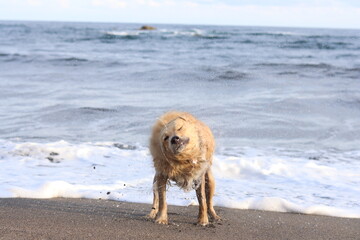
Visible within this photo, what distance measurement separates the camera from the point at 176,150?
11.7 feet

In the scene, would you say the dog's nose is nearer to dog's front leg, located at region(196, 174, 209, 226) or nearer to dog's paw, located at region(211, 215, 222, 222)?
dog's front leg, located at region(196, 174, 209, 226)

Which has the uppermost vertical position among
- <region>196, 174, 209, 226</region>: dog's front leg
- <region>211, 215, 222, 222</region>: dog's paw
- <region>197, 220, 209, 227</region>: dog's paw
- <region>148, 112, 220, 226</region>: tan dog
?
<region>148, 112, 220, 226</region>: tan dog

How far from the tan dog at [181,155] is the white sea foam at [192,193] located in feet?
2.94

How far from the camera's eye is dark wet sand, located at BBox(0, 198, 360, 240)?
3930 millimetres

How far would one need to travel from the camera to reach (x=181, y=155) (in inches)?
144

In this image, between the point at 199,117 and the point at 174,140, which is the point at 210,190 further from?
the point at 199,117

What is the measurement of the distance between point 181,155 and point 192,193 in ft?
5.93

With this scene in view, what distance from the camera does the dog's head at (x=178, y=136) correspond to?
353 cm

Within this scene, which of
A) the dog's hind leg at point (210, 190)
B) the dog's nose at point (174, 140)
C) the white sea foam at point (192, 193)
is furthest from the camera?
the white sea foam at point (192, 193)

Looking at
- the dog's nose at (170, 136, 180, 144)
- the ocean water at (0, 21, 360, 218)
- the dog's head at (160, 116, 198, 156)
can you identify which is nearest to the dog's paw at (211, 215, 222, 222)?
the ocean water at (0, 21, 360, 218)

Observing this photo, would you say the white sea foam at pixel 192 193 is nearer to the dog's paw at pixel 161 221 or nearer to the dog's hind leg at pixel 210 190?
the dog's hind leg at pixel 210 190

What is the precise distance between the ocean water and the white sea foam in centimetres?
1

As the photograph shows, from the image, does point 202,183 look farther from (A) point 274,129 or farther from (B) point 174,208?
(A) point 274,129

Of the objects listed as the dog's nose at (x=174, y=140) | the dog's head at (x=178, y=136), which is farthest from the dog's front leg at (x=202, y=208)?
the dog's nose at (x=174, y=140)
